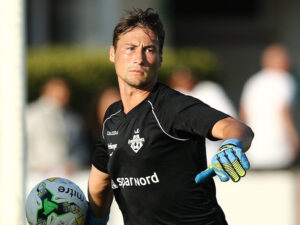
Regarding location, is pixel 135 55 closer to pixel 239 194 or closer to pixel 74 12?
pixel 239 194

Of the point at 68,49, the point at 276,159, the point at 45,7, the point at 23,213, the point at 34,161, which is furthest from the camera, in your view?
the point at 45,7

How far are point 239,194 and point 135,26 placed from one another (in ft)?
15.0

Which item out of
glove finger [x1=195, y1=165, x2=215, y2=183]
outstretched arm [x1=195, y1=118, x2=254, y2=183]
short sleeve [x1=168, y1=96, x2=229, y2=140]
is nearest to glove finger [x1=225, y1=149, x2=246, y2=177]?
outstretched arm [x1=195, y1=118, x2=254, y2=183]

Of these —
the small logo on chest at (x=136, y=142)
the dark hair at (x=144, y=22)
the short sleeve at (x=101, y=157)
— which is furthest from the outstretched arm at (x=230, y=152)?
the short sleeve at (x=101, y=157)

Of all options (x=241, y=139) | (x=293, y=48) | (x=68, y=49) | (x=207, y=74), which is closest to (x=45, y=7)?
(x=68, y=49)

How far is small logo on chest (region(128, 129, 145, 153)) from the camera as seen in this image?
5363 mm

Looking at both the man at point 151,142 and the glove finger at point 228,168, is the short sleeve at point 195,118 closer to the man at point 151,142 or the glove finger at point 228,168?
the man at point 151,142

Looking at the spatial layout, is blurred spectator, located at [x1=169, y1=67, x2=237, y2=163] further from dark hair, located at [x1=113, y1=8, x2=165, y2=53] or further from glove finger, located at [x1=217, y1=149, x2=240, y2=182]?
glove finger, located at [x1=217, y1=149, x2=240, y2=182]

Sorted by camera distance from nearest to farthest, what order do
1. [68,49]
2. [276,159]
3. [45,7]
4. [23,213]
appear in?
[23,213] < [276,159] < [68,49] < [45,7]

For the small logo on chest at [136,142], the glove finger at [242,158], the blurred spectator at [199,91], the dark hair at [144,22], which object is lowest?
the blurred spectator at [199,91]

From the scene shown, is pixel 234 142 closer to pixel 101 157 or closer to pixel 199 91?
pixel 101 157

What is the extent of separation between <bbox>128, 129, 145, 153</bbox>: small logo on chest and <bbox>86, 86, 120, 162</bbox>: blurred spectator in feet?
19.7

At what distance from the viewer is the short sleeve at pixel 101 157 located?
5.91 metres

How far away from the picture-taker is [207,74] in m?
16.6
